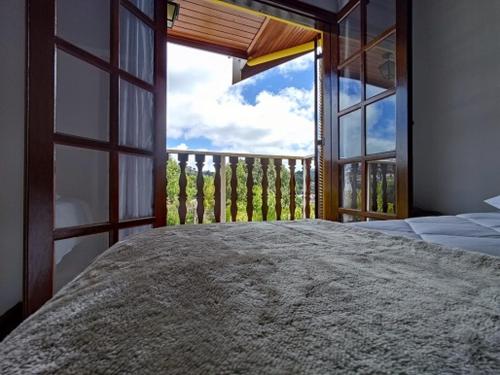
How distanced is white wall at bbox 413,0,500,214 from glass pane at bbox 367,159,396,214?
474mm

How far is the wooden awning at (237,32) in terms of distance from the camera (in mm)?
2654

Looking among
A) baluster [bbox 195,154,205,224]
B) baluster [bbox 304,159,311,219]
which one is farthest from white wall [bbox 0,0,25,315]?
baluster [bbox 304,159,311,219]

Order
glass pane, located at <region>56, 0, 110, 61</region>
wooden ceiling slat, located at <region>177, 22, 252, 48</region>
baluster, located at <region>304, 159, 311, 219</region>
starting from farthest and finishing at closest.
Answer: baluster, located at <region>304, 159, 311, 219</region> < wooden ceiling slat, located at <region>177, 22, 252, 48</region> < glass pane, located at <region>56, 0, 110, 61</region>

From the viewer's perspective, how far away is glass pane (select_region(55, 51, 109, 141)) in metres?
1.37

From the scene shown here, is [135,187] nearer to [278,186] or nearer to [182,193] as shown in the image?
[182,193]

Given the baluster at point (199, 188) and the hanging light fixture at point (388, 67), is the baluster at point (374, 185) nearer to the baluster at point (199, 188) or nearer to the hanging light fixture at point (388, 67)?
the hanging light fixture at point (388, 67)

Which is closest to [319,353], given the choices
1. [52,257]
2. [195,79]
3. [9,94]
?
[52,257]

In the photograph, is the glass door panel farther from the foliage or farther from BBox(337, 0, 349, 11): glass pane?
the foliage

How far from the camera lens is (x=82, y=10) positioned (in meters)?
1.53

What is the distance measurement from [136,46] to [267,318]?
77.8 inches

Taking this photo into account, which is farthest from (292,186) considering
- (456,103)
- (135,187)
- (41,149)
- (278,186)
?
(41,149)

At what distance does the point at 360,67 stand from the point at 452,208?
4.07 feet

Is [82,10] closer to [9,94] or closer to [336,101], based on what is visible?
[9,94]

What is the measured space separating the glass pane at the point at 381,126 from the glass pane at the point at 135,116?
1566 millimetres
